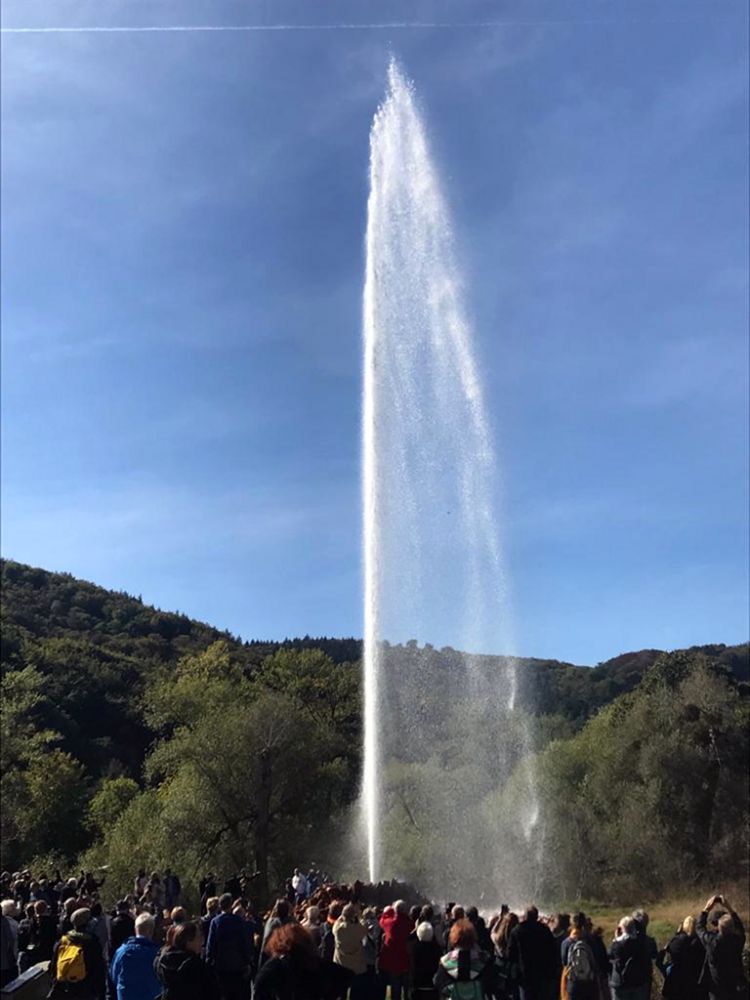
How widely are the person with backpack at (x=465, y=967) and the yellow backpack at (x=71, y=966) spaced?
3.47 m

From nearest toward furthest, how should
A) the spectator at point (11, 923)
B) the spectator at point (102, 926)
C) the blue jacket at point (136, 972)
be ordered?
the blue jacket at point (136, 972), the spectator at point (11, 923), the spectator at point (102, 926)

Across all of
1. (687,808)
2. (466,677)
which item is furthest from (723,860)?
(466,677)

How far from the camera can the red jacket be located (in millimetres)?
11829

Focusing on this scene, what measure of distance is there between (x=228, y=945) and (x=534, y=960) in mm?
3440

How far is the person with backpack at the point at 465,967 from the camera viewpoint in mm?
9031

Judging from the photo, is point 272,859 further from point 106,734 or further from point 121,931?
point 106,734

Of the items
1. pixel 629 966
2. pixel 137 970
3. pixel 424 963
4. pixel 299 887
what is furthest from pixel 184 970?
pixel 299 887

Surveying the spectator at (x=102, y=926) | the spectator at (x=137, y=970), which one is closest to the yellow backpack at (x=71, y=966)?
the spectator at (x=137, y=970)

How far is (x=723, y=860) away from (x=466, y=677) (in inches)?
631

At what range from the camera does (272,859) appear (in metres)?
33.7

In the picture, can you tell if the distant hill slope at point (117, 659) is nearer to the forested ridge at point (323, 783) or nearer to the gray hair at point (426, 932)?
the forested ridge at point (323, 783)

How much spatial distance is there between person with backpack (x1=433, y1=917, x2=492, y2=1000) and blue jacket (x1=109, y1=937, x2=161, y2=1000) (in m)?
2.85

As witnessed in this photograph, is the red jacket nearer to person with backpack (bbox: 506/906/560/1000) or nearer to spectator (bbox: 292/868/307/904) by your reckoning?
person with backpack (bbox: 506/906/560/1000)

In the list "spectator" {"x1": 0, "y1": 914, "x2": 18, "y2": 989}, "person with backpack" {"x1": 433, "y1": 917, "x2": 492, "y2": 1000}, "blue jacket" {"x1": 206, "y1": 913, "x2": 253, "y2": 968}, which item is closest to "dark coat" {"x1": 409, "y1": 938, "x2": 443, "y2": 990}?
"person with backpack" {"x1": 433, "y1": 917, "x2": 492, "y2": 1000}
